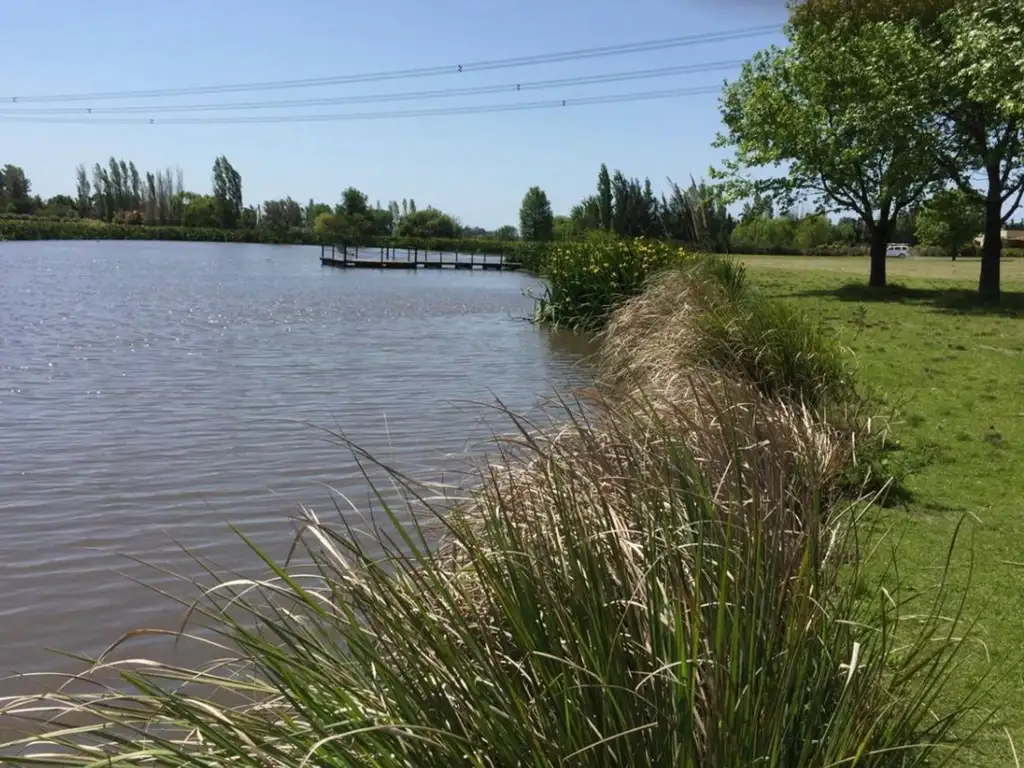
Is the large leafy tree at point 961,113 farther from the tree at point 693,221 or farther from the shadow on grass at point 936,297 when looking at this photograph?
the tree at point 693,221

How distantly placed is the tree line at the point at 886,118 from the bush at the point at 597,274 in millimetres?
6185

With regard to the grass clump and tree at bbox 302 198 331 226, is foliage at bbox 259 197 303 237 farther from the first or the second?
the grass clump

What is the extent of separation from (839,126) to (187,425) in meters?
18.5

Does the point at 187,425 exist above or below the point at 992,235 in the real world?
below

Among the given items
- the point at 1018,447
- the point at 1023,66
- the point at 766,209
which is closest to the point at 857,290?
the point at 766,209

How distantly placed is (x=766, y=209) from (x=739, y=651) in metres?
24.3

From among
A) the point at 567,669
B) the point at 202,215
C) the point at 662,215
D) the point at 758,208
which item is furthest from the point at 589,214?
the point at 202,215

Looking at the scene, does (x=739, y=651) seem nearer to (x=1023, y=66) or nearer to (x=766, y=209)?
(x=1023, y=66)

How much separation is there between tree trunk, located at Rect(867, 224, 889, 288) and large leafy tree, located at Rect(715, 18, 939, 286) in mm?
26

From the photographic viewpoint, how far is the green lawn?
3.78 meters

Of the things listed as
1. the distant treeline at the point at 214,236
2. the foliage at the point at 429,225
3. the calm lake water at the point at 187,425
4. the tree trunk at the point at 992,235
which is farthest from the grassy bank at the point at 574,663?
the foliage at the point at 429,225

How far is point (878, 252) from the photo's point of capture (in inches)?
980

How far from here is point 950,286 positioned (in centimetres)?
2566

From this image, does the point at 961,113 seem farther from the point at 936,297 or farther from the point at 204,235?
the point at 204,235
